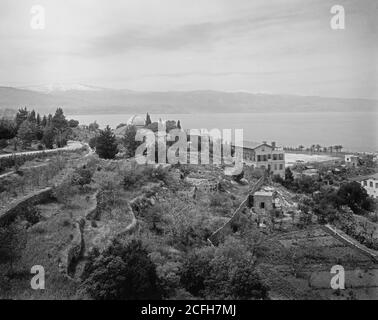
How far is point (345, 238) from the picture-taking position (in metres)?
9.04

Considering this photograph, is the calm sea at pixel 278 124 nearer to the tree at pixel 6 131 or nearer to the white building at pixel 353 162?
the white building at pixel 353 162

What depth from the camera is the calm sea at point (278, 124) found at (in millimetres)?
15586

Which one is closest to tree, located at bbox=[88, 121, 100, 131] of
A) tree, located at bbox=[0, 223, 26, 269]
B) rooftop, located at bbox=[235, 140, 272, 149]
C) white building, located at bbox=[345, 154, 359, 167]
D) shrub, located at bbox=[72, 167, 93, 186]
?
rooftop, located at bbox=[235, 140, 272, 149]

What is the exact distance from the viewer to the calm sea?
15586 millimetres

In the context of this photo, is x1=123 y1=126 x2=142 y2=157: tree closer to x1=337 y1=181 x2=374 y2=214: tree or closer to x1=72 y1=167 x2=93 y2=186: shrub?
x1=72 y1=167 x2=93 y2=186: shrub

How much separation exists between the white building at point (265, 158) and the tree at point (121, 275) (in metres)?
11.9

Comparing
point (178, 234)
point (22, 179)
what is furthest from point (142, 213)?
point (22, 179)

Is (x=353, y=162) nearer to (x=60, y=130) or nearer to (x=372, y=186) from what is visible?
(x=372, y=186)

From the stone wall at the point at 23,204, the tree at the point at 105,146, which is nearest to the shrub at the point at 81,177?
the stone wall at the point at 23,204

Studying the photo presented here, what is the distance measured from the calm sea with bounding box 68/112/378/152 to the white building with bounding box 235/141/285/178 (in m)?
0.40

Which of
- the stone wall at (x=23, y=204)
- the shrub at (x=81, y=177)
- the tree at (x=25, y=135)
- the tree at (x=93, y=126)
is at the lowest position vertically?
the stone wall at (x=23, y=204)

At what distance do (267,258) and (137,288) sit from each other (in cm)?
350

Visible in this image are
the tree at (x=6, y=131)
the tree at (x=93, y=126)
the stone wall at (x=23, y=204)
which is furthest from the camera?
the tree at (x=93, y=126)
